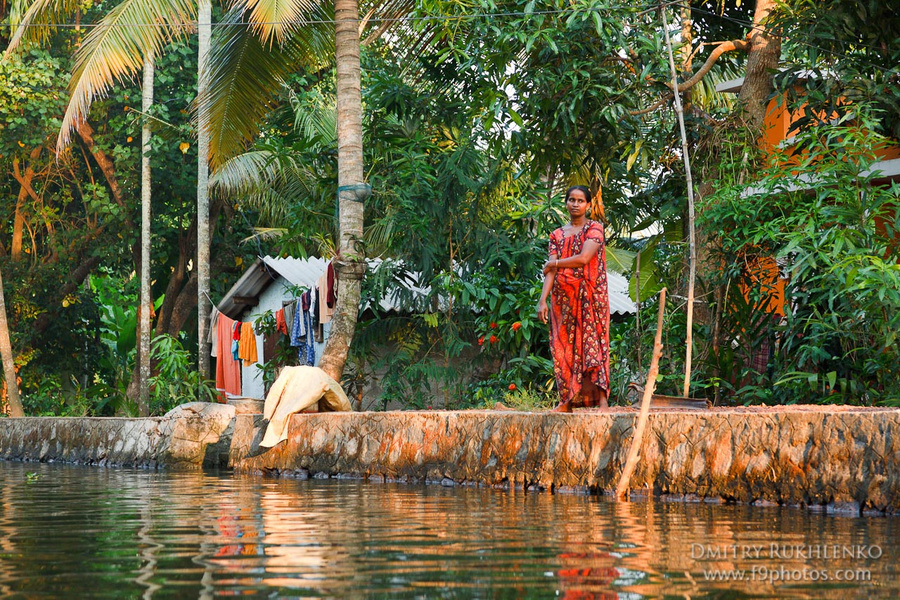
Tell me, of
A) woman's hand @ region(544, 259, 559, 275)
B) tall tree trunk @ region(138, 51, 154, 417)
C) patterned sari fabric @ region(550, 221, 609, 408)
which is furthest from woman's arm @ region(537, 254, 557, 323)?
tall tree trunk @ region(138, 51, 154, 417)

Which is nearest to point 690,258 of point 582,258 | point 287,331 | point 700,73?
point 582,258

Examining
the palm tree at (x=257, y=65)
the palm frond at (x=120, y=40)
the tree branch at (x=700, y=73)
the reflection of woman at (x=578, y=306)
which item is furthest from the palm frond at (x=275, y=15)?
the reflection of woman at (x=578, y=306)

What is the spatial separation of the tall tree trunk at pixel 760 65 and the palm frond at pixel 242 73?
506 cm

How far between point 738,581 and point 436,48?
11.5 meters

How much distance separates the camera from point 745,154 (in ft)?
35.9

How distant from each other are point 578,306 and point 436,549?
441 cm

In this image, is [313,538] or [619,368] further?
[619,368]

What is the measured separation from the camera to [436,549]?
4.61m

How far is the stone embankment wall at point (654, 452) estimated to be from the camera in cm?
618

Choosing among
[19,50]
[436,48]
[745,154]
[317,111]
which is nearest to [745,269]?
[745,154]

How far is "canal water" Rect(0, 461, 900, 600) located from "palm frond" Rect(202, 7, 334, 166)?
23.9ft

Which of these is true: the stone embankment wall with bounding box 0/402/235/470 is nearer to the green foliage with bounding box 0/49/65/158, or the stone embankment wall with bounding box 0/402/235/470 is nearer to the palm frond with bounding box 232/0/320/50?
the palm frond with bounding box 232/0/320/50

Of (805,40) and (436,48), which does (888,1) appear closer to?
(805,40)

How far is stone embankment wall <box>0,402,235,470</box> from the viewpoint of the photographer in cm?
1268
